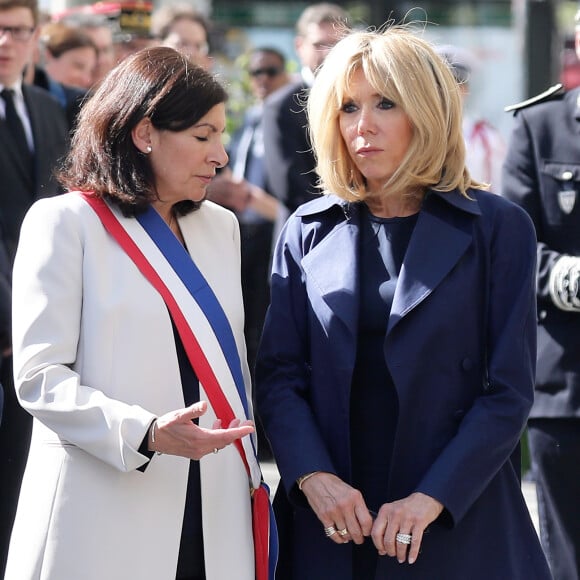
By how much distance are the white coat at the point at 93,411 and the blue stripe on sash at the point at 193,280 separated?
108 millimetres

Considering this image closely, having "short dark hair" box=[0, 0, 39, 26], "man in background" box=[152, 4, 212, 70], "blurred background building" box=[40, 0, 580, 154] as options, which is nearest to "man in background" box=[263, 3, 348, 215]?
"man in background" box=[152, 4, 212, 70]

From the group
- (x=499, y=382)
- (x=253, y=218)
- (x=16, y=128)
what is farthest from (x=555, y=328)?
(x=253, y=218)

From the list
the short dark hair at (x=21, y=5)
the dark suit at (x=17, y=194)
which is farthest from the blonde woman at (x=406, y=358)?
the short dark hair at (x=21, y=5)

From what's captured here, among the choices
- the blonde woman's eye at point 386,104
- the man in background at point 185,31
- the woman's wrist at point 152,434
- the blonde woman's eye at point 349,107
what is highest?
the man in background at point 185,31

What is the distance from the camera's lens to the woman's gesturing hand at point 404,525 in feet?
10.6

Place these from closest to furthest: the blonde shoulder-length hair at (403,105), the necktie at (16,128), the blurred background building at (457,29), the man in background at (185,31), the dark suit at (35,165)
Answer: the blonde shoulder-length hair at (403,105), the dark suit at (35,165), the necktie at (16,128), the man in background at (185,31), the blurred background building at (457,29)

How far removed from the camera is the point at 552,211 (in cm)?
433

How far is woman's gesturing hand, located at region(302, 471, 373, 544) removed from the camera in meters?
3.29

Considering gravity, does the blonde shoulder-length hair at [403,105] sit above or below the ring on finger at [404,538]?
above

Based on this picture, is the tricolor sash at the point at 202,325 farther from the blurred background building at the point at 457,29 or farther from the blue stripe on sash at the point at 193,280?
the blurred background building at the point at 457,29

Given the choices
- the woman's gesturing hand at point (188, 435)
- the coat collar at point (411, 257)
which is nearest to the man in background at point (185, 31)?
the coat collar at point (411, 257)

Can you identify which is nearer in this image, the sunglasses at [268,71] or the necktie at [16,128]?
the necktie at [16,128]

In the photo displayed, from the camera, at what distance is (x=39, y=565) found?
3.25 metres

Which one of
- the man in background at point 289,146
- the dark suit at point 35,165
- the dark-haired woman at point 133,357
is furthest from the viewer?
the man in background at point 289,146
